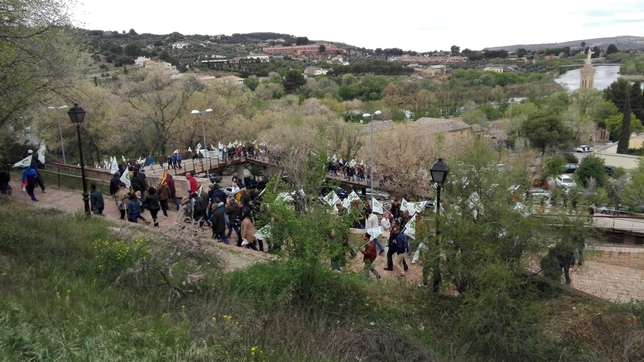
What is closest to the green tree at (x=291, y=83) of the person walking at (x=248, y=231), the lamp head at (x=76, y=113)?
the lamp head at (x=76, y=113)

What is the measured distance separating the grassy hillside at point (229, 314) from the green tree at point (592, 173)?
27.1 metres

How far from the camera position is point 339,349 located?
6609 mm

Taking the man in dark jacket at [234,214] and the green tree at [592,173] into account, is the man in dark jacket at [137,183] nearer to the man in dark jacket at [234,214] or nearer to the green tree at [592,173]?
the man in dark jacket at [234,214]

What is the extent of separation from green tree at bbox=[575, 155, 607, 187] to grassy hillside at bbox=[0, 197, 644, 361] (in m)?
27.1

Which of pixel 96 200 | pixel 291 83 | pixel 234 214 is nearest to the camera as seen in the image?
pixel 234 214

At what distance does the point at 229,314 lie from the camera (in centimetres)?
698

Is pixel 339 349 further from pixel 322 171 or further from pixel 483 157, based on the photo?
pixel 483 157

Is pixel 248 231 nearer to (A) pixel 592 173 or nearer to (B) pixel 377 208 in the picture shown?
(B) pixel 377 208

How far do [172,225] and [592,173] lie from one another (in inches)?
1174

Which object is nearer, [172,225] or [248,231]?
[248,231]

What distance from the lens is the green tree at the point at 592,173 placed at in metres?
33.0

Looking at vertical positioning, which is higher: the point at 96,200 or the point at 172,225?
the point at 96,200

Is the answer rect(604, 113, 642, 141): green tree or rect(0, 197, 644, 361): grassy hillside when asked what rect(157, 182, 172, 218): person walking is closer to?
rect(0, 197, 644, 361): grassy hillside

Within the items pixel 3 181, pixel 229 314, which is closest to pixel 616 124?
pixel 3 181
